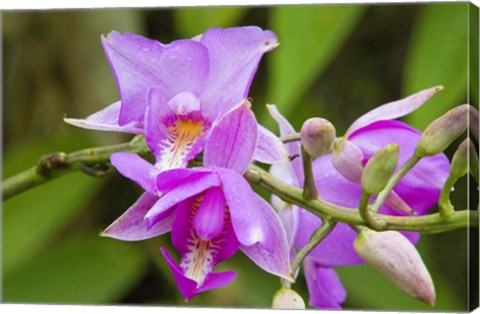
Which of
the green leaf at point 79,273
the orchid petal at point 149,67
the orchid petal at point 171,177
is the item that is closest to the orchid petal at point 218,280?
the orchid petal at point 171,177

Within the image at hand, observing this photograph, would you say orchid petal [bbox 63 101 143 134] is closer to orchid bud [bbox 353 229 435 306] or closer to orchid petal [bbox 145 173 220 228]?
orchid petal [bbox 145 173 220 228]

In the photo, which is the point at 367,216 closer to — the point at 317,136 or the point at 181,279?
the point at 317,136

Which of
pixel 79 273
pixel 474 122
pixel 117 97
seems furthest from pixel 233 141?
pixel 79 273

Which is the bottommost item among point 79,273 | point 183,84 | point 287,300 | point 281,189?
point 79,273

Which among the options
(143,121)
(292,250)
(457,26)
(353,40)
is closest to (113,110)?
(143,121)

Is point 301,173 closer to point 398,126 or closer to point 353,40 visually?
point 398,126

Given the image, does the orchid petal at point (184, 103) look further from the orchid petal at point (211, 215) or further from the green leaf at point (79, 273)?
the green leaf at point (79, 273)
